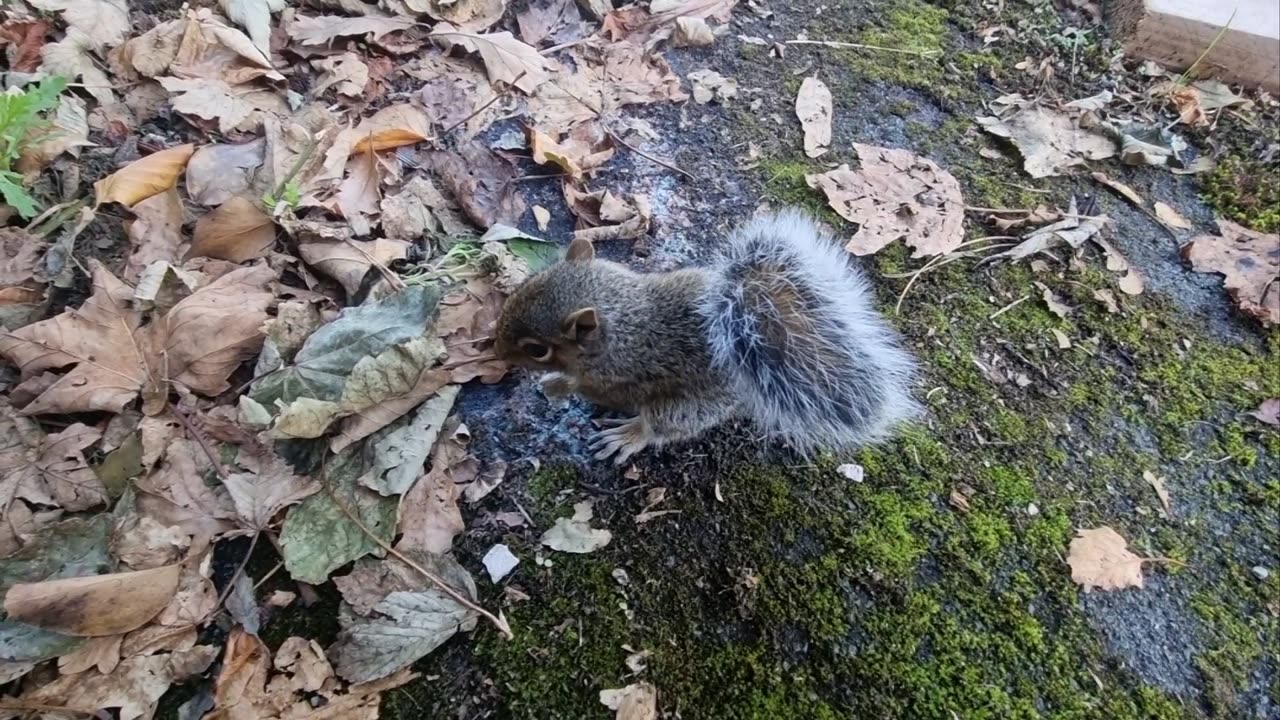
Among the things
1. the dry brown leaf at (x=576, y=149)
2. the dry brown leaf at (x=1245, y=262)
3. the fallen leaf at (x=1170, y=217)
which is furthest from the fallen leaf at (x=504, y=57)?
the dry brown leaf at (x=1245, y=262)

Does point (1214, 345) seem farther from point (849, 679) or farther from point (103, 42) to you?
point (103, 42)

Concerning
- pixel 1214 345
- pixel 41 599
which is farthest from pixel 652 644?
pixel 1214 345

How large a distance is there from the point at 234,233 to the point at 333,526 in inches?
46.5

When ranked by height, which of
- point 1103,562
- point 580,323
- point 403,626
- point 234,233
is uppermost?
point 580,323

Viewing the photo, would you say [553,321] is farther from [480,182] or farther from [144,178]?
[144,178]

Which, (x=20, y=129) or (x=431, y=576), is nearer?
(x=431, y=576)

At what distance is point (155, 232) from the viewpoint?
2.69 metres

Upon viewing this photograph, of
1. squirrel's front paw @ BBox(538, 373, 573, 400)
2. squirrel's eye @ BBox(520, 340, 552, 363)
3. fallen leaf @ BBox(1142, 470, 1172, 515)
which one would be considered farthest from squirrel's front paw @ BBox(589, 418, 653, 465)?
fallen leaf @ BBox(1142, 470, 1172, 515)

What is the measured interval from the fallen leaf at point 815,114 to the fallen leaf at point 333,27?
1.93 meters

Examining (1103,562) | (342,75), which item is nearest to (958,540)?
(1103,562)

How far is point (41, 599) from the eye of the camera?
1.92 meters

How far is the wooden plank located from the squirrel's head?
3420mm

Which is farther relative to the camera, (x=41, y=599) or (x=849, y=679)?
(x=849, y=679)

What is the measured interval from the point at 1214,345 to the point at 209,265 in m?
3.88
